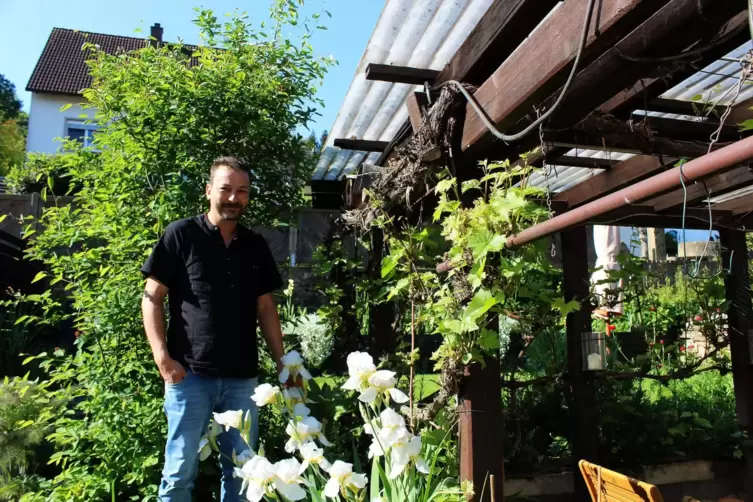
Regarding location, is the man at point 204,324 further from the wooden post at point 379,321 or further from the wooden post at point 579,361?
the wooden post at point 579,361

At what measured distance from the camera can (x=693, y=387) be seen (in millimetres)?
5012

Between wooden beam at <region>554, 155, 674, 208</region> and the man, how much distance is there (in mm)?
2223

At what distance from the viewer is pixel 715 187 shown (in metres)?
3.10

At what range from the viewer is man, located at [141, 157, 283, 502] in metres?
2.17

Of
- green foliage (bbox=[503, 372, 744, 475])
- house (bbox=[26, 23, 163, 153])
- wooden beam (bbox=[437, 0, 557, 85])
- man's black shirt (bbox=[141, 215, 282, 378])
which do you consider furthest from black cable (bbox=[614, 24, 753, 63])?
house (bbox=[26, 23, 163, 153])

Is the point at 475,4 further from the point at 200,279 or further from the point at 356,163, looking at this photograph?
the point at 356,163

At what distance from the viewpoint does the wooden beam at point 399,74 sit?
228 cm

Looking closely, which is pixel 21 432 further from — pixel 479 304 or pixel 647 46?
pixel 647 46

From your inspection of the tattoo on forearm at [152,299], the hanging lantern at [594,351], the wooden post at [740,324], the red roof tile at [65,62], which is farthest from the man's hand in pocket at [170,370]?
the red roof tile at [65,62]

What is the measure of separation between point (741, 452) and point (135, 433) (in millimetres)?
3501

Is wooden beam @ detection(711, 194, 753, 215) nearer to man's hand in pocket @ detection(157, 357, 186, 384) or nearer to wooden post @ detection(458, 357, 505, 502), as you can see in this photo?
wooden post @ detection(458, 357, 505, 502)

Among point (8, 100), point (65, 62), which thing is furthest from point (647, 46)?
point (8, 100)

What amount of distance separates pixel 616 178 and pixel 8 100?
39.3m

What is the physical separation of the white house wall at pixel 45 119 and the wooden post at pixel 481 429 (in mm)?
16524
